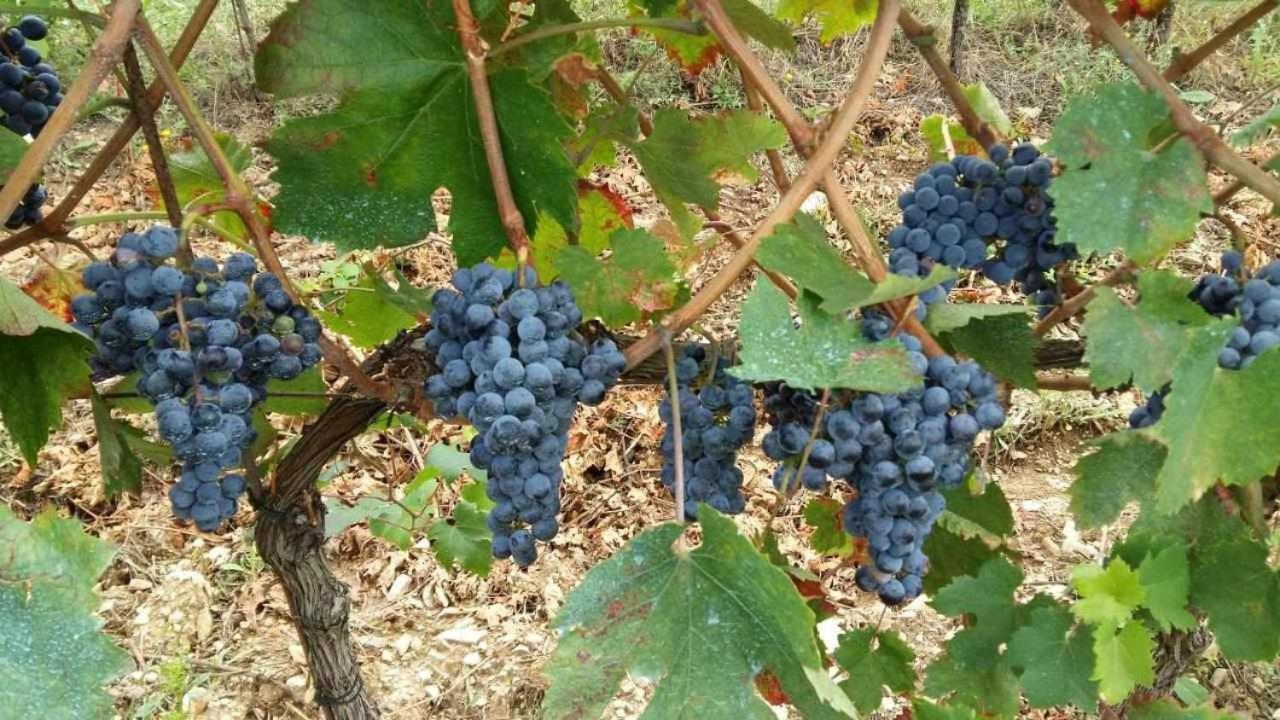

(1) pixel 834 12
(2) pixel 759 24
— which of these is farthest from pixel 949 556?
(1) pixel 834 12

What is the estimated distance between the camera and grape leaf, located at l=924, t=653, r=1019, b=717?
1.45 metres

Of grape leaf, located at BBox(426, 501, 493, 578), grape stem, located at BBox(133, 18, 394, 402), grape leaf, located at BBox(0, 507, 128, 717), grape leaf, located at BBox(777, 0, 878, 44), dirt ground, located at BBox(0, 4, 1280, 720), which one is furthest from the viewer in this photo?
dirt ground, located at BBox(0, 4, 1280, 720)

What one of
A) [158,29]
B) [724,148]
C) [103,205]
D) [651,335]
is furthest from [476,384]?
[158,29]

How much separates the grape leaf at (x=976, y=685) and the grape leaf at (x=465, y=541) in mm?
928

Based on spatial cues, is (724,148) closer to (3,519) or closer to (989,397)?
(989,397)

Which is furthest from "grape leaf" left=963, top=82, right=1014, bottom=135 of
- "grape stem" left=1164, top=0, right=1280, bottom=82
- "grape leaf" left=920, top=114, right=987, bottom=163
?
"grape stem" left=1164, top=0, right=1280, bottom=82

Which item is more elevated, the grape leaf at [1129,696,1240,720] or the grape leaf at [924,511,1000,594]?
the grape leaf at [924,511,1000,594]

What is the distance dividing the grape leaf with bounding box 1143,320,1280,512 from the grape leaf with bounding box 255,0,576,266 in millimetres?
603

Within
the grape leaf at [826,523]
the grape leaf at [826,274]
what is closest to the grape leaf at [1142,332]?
the grape leaf at [826,274]

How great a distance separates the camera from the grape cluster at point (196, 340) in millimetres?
914

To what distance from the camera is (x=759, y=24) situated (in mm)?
1387

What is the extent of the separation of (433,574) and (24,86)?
194cm

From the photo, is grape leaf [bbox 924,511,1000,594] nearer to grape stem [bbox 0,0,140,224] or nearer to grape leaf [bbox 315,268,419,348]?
grape leaf [bbox 315,268,419,348]

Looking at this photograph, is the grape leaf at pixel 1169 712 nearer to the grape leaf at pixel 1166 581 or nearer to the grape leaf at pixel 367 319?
the grape leaf at pixel 1166 581
